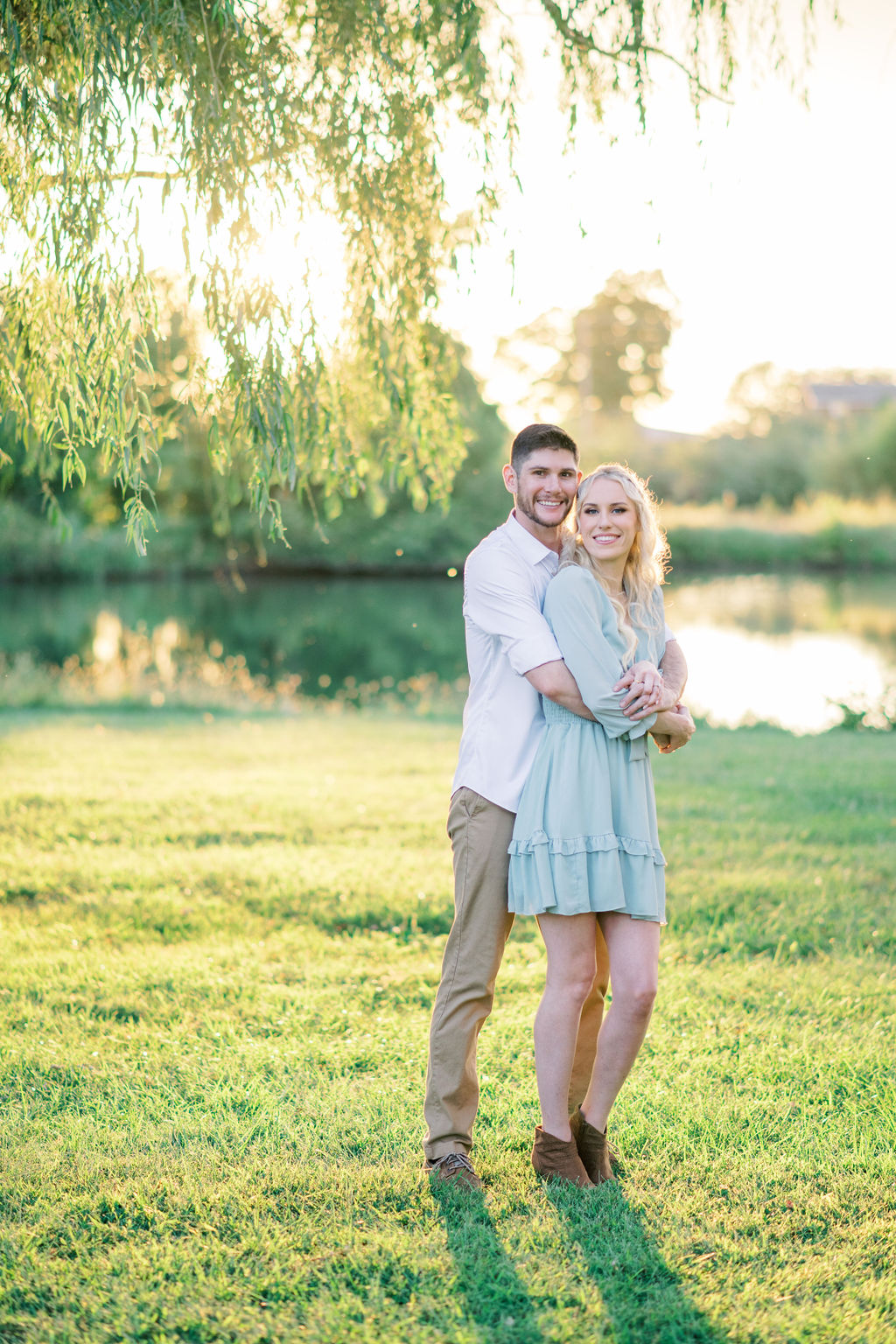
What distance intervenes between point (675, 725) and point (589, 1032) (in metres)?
1.00

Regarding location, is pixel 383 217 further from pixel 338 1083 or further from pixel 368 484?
pixel 338 1083

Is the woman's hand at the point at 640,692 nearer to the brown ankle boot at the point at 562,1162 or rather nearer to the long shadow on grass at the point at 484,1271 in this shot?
the brown ankle boot at the point at 562,1162

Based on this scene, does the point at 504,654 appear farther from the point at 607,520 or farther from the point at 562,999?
the point at 562,999

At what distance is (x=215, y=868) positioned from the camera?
648 centimetres

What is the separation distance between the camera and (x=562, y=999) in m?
3.20

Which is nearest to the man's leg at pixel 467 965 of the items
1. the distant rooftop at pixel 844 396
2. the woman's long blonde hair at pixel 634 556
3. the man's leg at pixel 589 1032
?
the man's leg at pixel 589 1032

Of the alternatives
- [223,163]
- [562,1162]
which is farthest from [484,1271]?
[223,163]

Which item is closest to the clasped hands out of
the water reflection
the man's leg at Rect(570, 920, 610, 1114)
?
the man's leg at Rect(570, 920, 610, 1114)

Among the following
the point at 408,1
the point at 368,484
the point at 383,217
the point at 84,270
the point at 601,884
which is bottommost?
the point at 601,884

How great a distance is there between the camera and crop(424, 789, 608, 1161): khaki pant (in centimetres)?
329

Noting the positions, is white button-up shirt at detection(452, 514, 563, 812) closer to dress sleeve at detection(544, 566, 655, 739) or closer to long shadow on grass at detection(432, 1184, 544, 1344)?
dress sleeve at detection(544, 566, 655, 739)

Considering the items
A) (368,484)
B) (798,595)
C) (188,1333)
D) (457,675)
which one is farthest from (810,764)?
(798,595)

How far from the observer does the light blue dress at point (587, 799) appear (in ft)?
10.2

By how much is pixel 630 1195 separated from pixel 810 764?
704 cm
